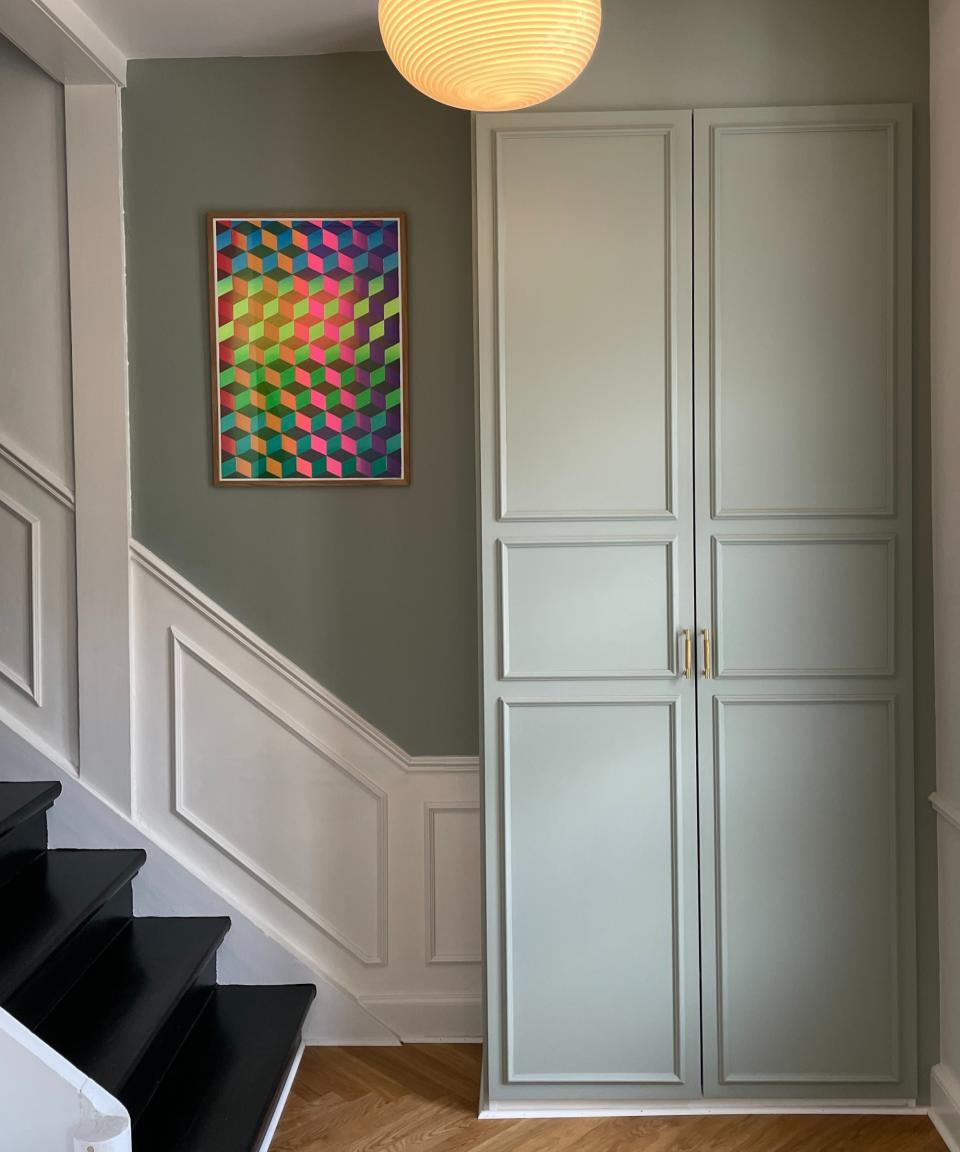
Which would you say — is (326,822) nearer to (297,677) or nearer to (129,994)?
(297,677)

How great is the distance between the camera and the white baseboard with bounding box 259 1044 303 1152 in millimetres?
2308

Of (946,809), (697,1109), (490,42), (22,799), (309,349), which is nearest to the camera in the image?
(490,42)

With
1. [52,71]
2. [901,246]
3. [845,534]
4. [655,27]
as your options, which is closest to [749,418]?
[845,534]

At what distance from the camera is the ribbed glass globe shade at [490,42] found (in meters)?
1.53

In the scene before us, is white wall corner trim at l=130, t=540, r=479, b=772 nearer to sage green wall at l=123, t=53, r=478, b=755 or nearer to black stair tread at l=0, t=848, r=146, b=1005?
sage green wall at l=123, t=53, r=478, b=755

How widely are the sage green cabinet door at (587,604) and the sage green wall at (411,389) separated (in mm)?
380

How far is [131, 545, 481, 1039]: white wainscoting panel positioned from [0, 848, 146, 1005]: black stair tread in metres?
0.24

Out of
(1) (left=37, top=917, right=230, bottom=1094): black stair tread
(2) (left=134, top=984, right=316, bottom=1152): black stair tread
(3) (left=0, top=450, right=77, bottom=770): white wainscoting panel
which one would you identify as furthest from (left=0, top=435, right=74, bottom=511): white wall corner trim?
(2) (left=134, top=984, right=316, bottom=1152): black stair tread

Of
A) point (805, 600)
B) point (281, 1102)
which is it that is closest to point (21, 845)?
point (281, 1102)

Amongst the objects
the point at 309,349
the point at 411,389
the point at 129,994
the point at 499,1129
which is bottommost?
the point at 499,1129

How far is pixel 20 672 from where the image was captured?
111 inches

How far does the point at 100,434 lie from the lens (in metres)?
2.75

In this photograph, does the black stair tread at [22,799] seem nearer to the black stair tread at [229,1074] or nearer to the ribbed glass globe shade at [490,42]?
the black stair tread at [229,1074]

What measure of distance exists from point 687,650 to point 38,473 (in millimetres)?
1785
